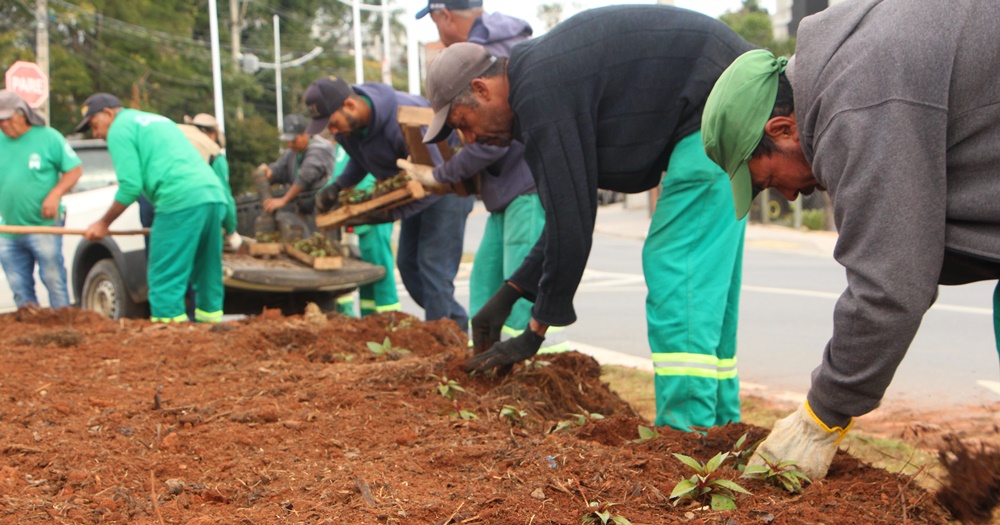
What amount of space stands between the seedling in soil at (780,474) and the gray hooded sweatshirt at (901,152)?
1.43 feet

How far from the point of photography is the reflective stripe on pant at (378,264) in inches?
314

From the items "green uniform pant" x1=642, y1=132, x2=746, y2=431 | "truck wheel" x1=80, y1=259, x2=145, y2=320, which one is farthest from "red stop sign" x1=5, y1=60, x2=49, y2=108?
"green uniform pant" x1=642, y1=132, x2=746, y2=431

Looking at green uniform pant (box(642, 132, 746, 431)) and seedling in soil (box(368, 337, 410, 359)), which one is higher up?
green uniform pant (box(642, 132, 746, 431))

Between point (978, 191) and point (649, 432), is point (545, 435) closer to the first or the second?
A: point (649, 432)

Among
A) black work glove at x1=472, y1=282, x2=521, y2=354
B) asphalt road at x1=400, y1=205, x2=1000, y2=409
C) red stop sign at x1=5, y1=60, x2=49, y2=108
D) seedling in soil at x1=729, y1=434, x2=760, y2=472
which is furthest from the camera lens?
red stop sign at x1=5, y1=60, x2=49, y2=108

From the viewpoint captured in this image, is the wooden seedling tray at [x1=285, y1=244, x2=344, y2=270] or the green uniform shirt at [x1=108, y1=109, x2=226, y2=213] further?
the wooden seedling tray at [x1=285, y1=244, x2=344, y2=270]

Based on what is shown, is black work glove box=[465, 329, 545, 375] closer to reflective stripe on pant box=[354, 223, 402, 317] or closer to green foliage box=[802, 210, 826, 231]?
reflective stripe on pant box=[354, 223, 402, 317]

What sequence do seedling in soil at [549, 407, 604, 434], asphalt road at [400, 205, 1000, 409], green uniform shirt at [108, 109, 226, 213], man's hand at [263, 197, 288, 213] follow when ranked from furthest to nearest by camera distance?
man's hand at [263, 197, 288, 213]
green uniform shirt at [108, 109, 226, 213]
asphalt road at [400, 205, 1000, 409]
seedling in soil at [549, 407, 604, 434]

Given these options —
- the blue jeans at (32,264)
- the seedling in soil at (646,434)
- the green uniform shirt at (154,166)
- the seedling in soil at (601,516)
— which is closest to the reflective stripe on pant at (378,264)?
the green uniform shirt at (154,166)

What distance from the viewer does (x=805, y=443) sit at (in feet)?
8.85

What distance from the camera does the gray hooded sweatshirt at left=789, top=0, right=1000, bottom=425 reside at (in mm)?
2129

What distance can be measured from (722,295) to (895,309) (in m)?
1.62

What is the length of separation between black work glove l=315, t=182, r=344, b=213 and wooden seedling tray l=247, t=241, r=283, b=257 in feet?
3.26

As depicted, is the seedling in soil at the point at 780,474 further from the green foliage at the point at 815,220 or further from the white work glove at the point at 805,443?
the green foliage at the point at 815,220
